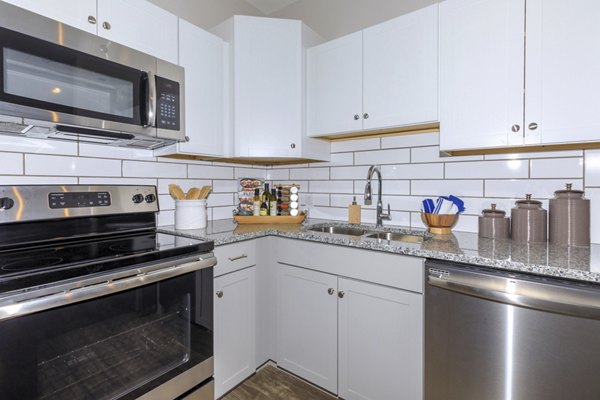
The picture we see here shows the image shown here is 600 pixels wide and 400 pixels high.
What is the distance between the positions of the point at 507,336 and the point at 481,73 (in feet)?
3.84

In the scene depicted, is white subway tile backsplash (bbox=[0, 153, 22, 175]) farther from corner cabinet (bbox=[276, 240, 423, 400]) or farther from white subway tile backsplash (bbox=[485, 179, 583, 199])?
white subway tile backsplash (bbox=[485, 179, 583, 199])

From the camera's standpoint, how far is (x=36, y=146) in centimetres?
145

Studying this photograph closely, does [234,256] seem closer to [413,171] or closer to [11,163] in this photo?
[11,163]

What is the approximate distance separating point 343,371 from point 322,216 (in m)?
1.11

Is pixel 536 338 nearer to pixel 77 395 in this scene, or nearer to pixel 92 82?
pixel 77 395

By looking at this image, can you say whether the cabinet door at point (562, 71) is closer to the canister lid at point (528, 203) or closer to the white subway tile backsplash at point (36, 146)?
the canister lid at point (528, 203)

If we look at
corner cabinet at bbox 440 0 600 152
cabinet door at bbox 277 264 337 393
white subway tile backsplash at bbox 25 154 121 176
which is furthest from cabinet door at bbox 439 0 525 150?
white subway tile backsplash at bbox 25 154 121 176

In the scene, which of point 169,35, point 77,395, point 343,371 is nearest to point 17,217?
point 77,395

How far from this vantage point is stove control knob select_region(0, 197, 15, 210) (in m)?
1.23

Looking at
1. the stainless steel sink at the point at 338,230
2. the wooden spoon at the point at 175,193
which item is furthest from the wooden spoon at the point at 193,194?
the stainless steel sink at the point at 338,230

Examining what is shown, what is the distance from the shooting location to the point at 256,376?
181cm

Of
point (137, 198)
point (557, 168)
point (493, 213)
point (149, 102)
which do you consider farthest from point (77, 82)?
point (557, 168)

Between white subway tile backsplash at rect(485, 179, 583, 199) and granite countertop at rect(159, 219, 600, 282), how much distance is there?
28cm

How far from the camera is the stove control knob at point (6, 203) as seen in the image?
123 cm
